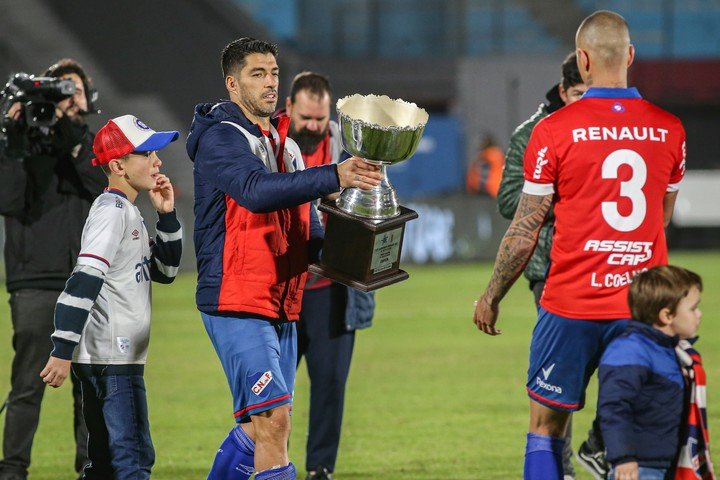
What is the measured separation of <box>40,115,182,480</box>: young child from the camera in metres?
5.37

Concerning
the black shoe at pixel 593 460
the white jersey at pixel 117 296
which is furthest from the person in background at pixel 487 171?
the white jersey at pixel 117 296

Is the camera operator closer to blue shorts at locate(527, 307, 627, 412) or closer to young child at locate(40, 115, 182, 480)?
young child at locate(40, 115, 182, 480)

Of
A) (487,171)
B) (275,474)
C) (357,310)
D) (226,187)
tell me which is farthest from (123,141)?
(487,171)

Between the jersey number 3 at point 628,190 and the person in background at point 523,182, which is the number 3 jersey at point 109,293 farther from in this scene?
the jersey number 3 at point 628,190

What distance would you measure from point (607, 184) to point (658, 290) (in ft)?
1.98

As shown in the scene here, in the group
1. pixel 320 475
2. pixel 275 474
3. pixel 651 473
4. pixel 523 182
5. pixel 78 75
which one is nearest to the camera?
pixel 651 473

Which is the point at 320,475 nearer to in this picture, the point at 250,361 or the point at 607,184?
the point at 250,361

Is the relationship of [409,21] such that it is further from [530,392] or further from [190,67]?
[530,392]

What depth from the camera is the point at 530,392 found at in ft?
17.6

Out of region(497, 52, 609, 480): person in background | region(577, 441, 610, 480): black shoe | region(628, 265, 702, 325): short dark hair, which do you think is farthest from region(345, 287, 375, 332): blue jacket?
region(628, 265, 702, 325): short dark hair

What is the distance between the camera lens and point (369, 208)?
5.10 metres

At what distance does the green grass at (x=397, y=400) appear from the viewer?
24.8 ft

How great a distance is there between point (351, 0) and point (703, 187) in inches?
364

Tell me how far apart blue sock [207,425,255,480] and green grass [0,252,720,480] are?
1742mm
